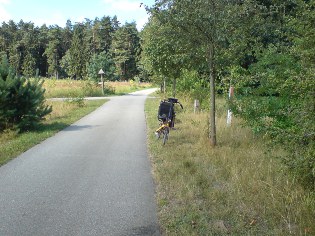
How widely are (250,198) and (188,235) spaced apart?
4.92 feet

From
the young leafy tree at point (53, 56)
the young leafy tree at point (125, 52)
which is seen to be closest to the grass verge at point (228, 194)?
the young leafy tree at point (125, 52)

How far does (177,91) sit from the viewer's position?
76.8ft

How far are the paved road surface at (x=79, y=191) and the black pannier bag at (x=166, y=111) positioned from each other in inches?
41.5

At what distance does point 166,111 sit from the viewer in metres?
10.5

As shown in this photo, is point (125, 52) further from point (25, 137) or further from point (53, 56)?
point (25, 137)

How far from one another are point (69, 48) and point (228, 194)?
342 ft

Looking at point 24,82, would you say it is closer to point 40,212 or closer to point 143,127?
point 143,127

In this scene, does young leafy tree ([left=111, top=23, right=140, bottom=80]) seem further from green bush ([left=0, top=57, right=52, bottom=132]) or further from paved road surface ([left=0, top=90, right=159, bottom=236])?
paved road surface ([left=0, top=90, right=159, bottom=236])

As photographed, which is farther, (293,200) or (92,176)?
(92,176)

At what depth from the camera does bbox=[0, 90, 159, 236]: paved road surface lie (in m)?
4.51

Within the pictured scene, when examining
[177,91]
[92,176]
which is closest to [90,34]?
[177,91]

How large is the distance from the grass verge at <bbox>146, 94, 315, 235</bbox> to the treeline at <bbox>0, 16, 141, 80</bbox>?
243 ft

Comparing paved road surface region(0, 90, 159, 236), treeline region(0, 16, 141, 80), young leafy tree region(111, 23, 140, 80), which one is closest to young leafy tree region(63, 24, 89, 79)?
treeline region(0, 16, 141, 80)

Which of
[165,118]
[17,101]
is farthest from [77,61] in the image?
[165,118]
